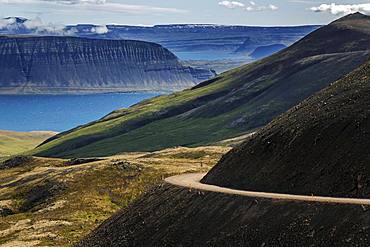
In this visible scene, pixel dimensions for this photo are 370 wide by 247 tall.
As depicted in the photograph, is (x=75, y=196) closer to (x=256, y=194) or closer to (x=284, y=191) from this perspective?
(x=256, y=194)

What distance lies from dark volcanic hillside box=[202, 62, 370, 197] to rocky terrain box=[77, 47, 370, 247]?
0.11 m

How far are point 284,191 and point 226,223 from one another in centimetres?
642

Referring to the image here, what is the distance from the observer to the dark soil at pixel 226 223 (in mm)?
50225

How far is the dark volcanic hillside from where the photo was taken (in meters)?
59.4

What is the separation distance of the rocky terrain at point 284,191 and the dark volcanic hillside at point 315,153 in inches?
4.4

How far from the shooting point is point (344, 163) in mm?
60219

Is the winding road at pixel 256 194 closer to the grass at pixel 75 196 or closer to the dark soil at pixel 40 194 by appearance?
the grass at pixel 75 196

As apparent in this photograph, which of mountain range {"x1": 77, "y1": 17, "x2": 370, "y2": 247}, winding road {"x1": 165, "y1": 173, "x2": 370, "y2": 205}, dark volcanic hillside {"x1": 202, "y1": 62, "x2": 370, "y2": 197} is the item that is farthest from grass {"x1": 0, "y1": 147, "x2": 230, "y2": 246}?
dark volcanic hillside {"x1": 202, "y1": 62, "x2": 370, "y2": 197}

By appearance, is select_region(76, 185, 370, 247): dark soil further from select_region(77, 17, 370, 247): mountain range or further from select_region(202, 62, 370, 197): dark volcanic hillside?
select_region(202, 62, 370, 197): dark volcanic hillside

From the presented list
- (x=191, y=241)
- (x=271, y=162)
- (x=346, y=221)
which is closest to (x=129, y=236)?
(x=191, y=241)

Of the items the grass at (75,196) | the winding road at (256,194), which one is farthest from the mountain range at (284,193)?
the grass at (75,196)

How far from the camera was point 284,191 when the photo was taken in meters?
63.4

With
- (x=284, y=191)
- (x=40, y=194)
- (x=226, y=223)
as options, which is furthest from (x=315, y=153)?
(x=40, y=194)

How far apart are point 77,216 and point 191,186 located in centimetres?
4521
